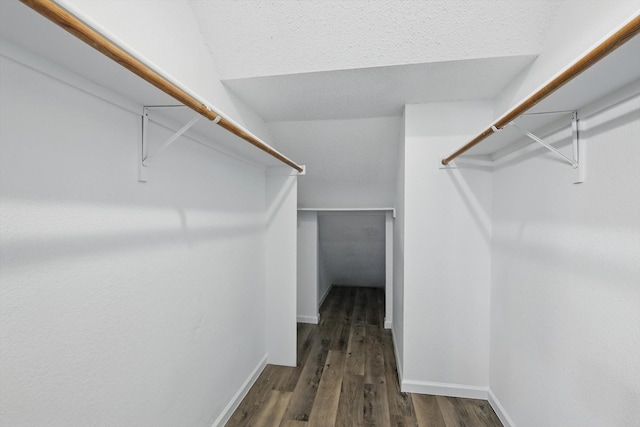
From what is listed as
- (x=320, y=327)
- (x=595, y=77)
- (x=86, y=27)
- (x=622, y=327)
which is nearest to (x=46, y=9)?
(x=86, y=27)

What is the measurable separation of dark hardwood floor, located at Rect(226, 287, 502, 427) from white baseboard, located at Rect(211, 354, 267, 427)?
3cm

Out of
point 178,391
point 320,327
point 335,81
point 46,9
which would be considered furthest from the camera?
point 320,327

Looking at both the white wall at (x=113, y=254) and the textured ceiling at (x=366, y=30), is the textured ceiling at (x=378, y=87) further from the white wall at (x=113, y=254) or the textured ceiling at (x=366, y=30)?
the white wall at (x=113, y=254)

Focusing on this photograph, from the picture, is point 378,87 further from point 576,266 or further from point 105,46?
point 105,46

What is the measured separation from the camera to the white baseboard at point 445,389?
1.95 m

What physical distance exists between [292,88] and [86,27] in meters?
1.31

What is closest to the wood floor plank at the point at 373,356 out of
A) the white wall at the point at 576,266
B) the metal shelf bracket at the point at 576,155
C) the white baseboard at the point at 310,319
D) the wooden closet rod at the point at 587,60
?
the white baseboard at the point at 310,319

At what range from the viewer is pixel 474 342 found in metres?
1.96

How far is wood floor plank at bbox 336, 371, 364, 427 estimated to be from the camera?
174cm

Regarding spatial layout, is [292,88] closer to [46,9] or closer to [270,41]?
[270,41]

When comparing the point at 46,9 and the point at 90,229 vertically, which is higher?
the point at 46,9

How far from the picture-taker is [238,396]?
1.85 m

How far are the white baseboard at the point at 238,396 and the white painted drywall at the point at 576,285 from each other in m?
1.61

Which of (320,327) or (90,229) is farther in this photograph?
(320,327)
